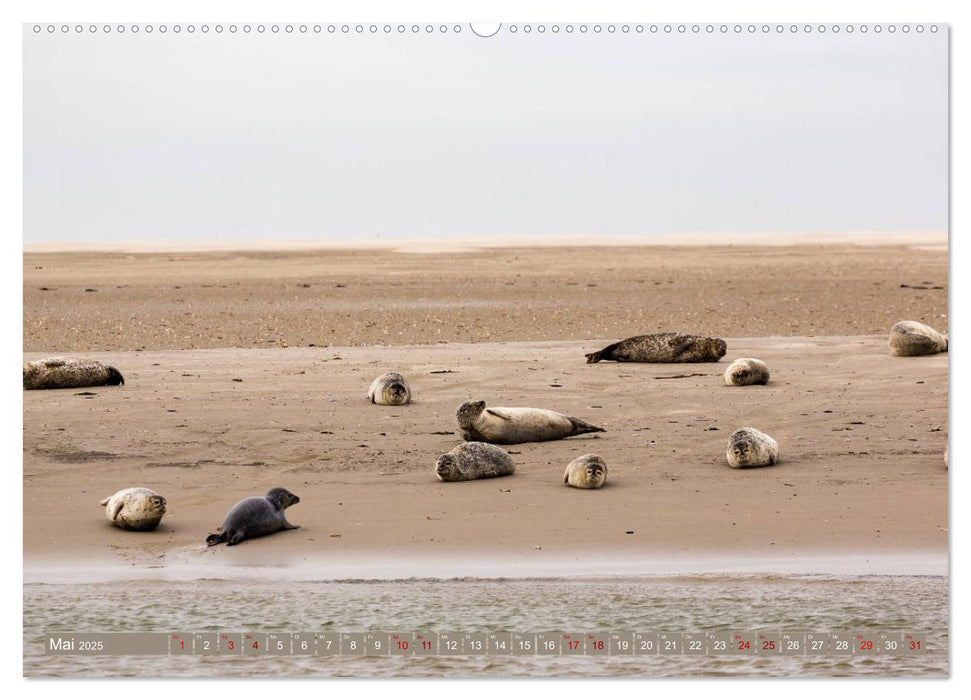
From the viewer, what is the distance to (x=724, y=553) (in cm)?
552

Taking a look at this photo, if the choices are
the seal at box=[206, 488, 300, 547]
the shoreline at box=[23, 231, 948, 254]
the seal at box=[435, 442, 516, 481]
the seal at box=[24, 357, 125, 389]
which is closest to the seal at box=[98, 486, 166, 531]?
the seal at box=[206, 488, 300, 547]

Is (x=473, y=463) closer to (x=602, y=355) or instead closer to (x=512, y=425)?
(x=512, y=425)

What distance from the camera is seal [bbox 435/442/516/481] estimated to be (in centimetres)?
673

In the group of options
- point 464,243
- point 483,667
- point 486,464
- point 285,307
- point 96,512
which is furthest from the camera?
point 464,243

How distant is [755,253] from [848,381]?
20463mm

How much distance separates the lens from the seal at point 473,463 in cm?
673

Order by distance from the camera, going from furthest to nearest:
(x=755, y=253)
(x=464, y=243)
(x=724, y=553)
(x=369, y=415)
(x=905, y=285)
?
(x=464, y=243) < (x=755, y=253) < (x=905, y=285) < (x=369, y=415) < (x=724, y=553)

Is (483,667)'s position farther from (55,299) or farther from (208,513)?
(55,299)

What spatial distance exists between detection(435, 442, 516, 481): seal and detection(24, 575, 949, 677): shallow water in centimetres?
160

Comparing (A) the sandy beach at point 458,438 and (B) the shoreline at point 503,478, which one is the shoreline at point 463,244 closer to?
(A) the sandy beach at point 458,438

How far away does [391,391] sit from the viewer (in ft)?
28.8

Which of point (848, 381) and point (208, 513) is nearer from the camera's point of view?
point (208, 513)

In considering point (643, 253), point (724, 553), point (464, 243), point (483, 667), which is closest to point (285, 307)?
point (724, 553)

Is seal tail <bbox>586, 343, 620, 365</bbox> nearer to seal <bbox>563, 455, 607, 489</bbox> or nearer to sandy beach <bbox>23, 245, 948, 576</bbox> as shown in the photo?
sandy beach <bbox>23, 245, 948, 576</bbox>
